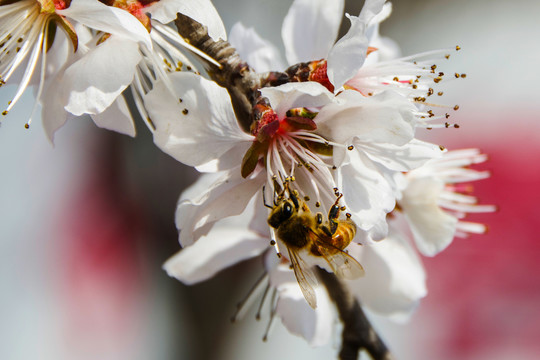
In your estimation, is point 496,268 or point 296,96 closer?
point 296,96

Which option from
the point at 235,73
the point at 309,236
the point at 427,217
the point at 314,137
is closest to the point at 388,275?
the point at 427,217

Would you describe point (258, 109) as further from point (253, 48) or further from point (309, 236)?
point (253, 48)

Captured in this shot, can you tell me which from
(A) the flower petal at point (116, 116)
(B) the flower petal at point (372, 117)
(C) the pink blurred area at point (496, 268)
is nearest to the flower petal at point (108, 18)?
(A) the flower petal at point (116, 116)

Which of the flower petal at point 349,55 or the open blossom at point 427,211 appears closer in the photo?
the flower petal at point 349,55

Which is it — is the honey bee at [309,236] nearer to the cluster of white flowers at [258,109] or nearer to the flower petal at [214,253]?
the cluster of white flowers at [258,109]

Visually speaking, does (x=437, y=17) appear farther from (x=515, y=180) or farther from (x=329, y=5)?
(x=329, y=5)

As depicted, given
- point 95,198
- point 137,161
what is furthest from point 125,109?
point 95,198

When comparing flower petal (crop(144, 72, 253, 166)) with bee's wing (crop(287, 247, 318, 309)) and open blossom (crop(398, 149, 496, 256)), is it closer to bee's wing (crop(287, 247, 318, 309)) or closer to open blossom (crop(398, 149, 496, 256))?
bee's wing (crop(287, 247, 318, 309))
